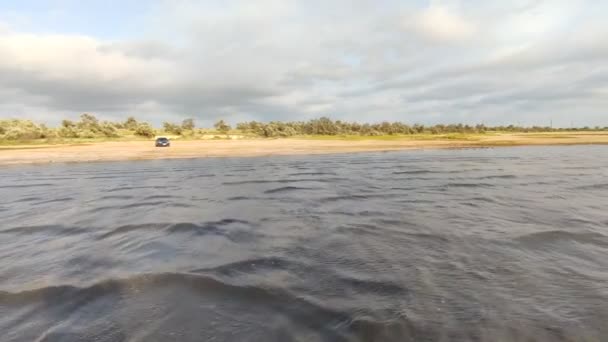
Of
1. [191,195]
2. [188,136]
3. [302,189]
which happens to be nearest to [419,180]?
[302,189]

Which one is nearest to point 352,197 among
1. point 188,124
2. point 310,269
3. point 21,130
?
point 310,269

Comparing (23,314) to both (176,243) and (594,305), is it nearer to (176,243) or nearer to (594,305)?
(176,243)

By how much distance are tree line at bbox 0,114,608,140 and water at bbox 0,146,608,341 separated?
8140 centimetres

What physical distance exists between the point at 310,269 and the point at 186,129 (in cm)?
11599

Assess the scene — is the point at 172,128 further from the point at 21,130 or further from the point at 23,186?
the point at 23,186

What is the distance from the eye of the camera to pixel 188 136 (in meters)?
103

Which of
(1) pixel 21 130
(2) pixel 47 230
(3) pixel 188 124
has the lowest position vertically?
(2) pixel 47 230

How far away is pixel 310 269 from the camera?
7.71m

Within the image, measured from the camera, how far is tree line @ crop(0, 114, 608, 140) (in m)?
79.8

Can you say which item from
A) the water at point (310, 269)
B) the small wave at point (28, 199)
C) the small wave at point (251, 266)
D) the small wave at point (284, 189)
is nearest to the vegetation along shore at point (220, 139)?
the small wave at point (28, 199)

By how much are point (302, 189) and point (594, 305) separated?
14797mm

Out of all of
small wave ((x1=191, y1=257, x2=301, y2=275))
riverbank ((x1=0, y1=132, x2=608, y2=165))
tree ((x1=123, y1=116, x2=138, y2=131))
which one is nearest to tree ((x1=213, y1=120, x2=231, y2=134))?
tree ((x1=123, y1=116, x2=138, y2=131))

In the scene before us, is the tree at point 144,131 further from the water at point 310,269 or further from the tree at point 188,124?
the water at point 310,269

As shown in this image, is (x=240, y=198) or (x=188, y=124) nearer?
(x=240, y=198)
